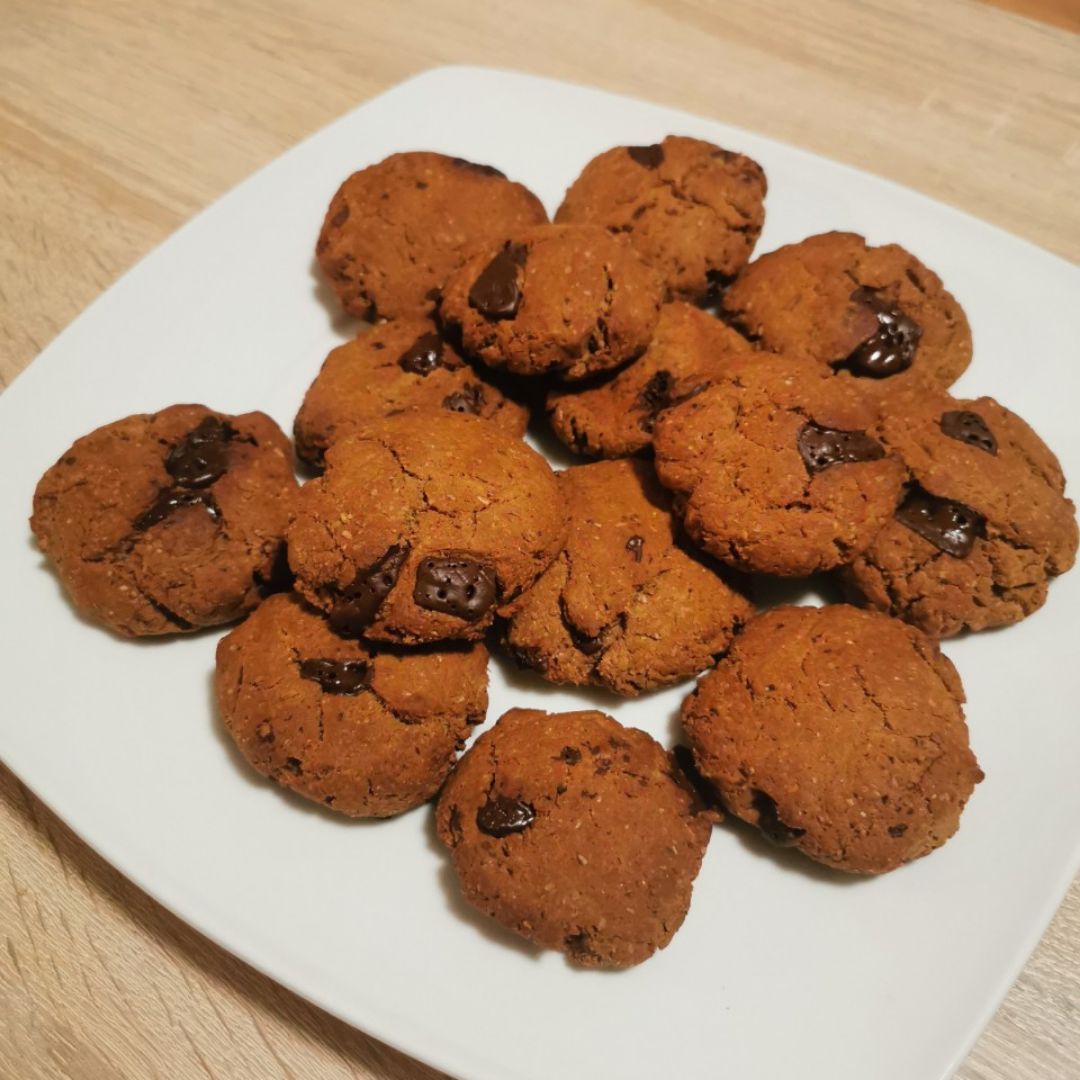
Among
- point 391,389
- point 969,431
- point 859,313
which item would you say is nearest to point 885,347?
point 859,313

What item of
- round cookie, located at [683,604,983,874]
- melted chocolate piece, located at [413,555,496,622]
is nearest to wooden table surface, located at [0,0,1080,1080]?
melted chocolate piece, located at [413,555,496,622]

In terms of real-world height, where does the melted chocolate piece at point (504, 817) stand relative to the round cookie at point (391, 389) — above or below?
below

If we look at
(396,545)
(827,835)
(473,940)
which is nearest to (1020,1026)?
(827,835)

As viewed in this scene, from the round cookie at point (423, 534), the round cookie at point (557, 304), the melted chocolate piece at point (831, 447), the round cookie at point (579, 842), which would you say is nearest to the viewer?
the round cookie at point (579, 842)

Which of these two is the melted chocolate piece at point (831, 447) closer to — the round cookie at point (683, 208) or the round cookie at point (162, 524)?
the round cookie at point (683, 208)

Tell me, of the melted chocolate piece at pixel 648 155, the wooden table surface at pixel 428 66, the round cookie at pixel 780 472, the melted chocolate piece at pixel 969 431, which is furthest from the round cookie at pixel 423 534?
the wooden table surface at pixel 428 66

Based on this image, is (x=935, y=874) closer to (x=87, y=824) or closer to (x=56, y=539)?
(x=87, y=824)
